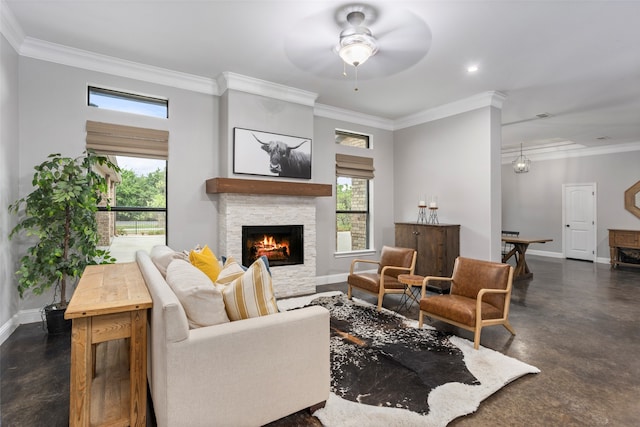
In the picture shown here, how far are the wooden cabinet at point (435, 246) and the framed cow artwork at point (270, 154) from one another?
6.80 feet

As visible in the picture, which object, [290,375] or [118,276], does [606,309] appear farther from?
[118,276]

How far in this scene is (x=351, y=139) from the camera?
6176 millimetres

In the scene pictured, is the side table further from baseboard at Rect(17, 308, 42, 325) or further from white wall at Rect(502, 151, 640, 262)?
white wall at Rect(502, 151, 640, 262)

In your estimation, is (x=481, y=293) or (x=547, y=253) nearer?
(x=481, y=293)

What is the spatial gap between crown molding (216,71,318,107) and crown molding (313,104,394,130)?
1.67 feet

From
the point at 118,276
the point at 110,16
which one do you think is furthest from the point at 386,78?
the point at 118,276

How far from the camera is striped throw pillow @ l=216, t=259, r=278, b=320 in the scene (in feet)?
6.19

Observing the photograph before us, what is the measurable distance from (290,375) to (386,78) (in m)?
3.84

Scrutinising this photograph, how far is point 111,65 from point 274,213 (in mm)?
2701

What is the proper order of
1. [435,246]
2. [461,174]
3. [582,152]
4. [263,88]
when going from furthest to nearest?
[582,152] → [461,174] → [435,246] → [263,88]

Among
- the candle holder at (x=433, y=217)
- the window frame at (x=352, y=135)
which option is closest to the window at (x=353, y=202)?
the window frame at (x=352, y=135)

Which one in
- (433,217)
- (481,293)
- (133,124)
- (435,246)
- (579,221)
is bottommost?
(481,293)

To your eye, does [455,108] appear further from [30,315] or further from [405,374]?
[30,315]

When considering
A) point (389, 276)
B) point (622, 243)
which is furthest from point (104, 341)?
point (622, 243)
